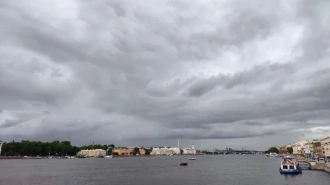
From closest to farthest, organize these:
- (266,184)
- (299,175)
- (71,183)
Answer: (266,184) < (71,183) < (299,175)

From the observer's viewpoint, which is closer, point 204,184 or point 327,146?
point 204,184

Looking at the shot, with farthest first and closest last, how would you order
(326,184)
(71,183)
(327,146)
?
1. (327,146)
2. (71,183)
3. (326,184)

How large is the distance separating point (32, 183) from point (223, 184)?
38.5 meters

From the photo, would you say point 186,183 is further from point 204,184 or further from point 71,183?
point 71,183

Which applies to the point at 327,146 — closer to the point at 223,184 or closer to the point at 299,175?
the point at 299,175

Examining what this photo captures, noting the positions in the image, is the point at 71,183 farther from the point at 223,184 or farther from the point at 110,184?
the point at 223,184

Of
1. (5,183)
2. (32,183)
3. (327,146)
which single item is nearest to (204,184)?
(32,183)

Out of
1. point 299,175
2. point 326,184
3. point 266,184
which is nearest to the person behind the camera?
point 326,184

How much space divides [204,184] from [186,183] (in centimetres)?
352

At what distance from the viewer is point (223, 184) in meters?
62.6

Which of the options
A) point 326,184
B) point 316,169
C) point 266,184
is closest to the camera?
point 326,184

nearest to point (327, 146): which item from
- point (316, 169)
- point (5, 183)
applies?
point (316, 169)

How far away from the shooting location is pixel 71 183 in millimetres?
65125

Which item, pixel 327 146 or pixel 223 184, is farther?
pixel 327 146
